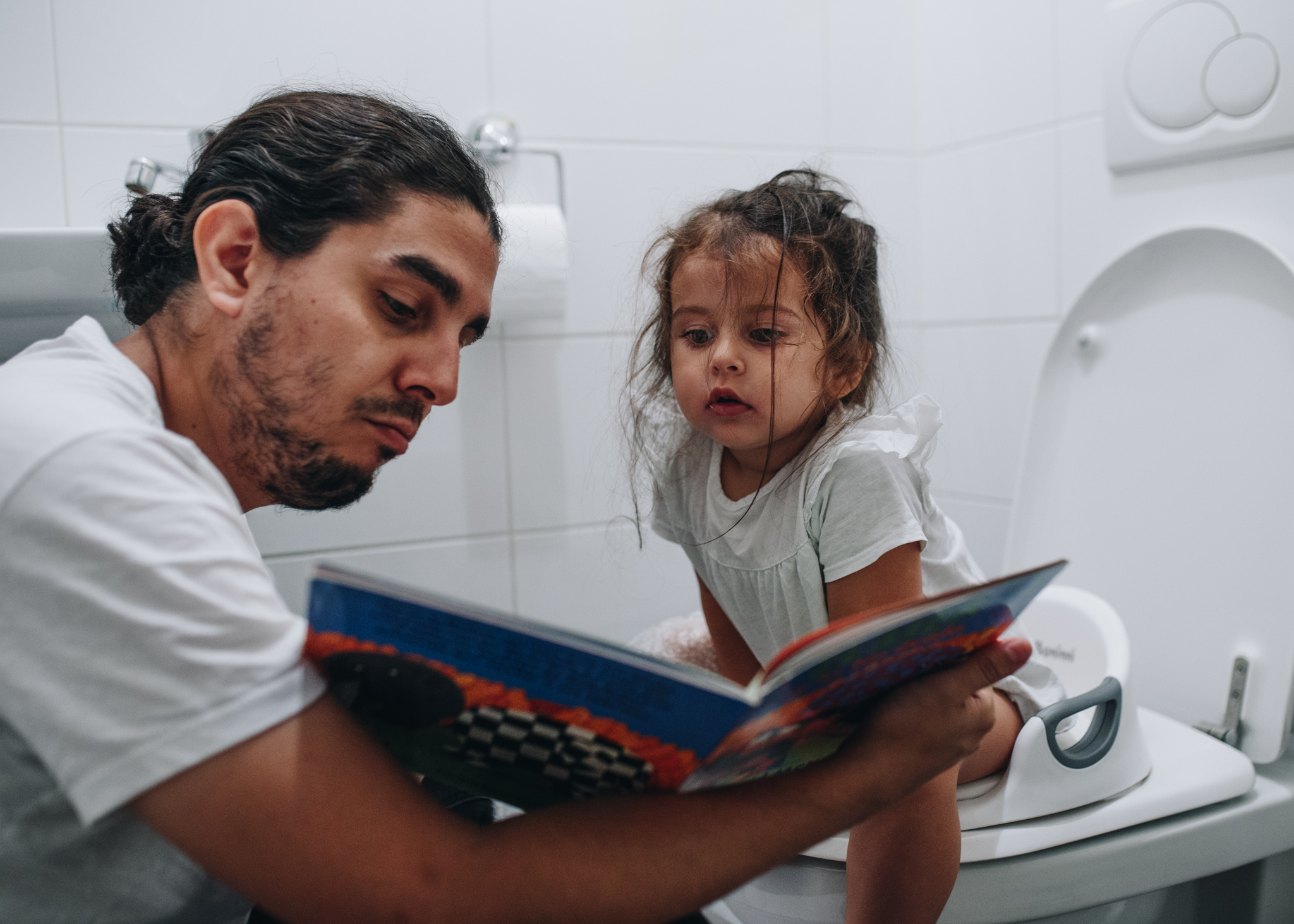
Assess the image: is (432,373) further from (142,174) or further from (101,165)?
(101,165)

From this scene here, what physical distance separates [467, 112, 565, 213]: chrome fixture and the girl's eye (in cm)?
60

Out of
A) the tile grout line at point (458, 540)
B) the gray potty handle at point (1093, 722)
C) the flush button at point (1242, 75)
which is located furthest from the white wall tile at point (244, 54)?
the gray potty handle at point (1093, 722)

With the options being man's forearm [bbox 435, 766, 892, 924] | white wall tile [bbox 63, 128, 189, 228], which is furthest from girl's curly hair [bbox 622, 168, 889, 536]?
white wall tile [bbox 63, 128, 189, 228]

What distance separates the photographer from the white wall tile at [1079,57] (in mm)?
1123

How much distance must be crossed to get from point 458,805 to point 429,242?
45cm

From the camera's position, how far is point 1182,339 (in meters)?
0.98

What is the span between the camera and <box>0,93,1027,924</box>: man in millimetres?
366

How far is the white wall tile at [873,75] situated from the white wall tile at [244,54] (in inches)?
21.3

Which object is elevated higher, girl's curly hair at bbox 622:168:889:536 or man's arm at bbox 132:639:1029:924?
girl's curly hair at bbox 622:168:889:536

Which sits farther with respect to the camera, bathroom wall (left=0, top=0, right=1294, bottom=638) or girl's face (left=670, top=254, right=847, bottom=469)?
bathroom wall (left=0, top=0, right=1294, bottom=638)

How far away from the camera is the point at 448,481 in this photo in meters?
1.20

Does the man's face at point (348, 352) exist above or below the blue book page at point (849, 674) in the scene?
above

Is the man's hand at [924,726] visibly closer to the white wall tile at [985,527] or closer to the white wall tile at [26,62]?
the white wall tile at [985,527]

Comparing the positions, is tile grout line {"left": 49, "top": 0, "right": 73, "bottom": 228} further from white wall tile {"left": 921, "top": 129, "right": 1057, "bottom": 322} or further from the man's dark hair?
white wall tile {"left": 921, "top": 129, "right": 1057, "bottom": 322}
